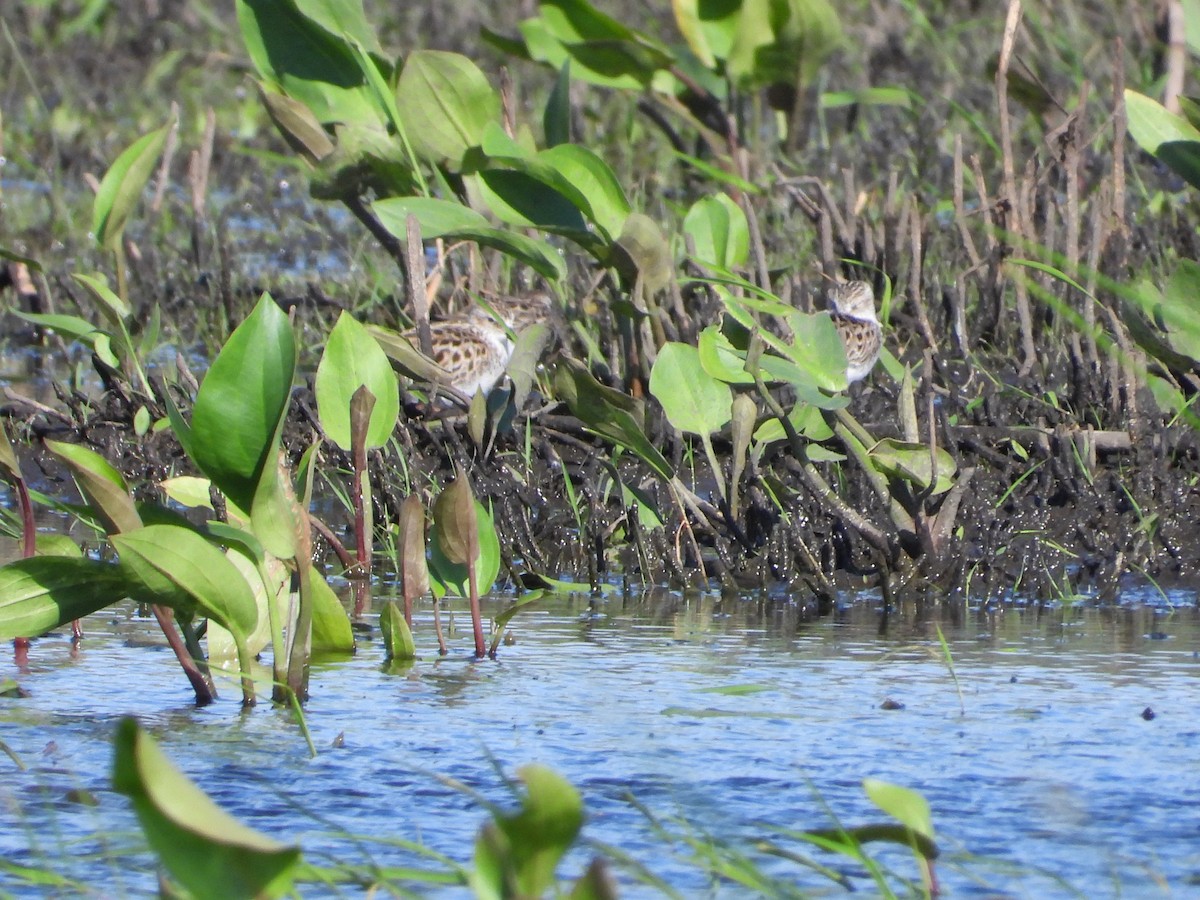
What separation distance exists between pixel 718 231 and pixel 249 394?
2.83 m

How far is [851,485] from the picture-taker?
15.1 ft

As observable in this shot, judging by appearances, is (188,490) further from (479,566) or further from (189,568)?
(189,568)

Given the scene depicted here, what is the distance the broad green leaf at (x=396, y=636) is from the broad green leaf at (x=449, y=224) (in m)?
1.60

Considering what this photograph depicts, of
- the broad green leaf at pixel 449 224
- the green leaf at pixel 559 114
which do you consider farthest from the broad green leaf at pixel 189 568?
the green leaf at pixel 559 114

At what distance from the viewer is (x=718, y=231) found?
555 cm

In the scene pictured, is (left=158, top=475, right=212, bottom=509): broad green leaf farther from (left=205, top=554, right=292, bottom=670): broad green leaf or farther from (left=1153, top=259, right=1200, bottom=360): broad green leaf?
(left=1153, top=259, right=1200, bottom=360): broad green leaf

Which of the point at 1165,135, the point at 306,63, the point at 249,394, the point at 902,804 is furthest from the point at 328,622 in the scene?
the point at 306,63

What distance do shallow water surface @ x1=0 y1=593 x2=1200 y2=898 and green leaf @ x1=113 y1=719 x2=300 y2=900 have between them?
1.60 feet

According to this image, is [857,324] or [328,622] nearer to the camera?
[328,622]

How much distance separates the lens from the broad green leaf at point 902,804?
2.08m

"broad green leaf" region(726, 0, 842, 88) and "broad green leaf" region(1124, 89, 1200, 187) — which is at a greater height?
"broad green leaf" region(726, 0, 842, 88)

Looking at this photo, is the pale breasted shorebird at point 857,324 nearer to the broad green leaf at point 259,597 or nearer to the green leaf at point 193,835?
the broad green leaf at point 259,597

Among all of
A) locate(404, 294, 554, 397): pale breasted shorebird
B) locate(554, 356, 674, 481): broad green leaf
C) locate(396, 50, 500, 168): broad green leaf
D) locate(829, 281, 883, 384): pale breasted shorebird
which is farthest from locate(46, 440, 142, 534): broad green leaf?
locate(404, 294, 554, 397): pale breasted shorebird

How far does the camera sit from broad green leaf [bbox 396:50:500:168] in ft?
17.0
